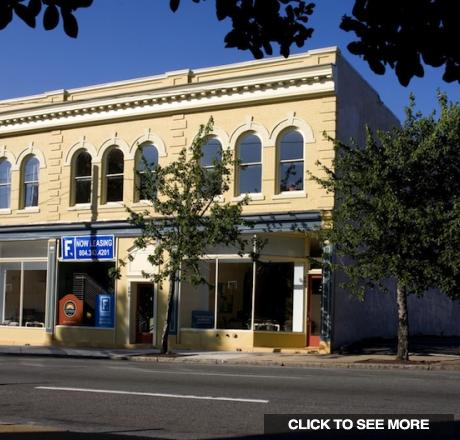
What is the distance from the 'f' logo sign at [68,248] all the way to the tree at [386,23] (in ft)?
77.3

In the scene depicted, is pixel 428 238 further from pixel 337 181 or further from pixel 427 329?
pixel 427 329

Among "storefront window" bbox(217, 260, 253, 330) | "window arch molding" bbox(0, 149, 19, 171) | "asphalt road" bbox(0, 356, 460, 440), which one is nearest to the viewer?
"asphalt road" bbox(0, 356, 460, 440)

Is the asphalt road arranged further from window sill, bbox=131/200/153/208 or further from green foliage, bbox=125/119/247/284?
window sill, bbox=131/200/153/208

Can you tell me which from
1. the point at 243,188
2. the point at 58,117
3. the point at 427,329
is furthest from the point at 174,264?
the point at 427,329

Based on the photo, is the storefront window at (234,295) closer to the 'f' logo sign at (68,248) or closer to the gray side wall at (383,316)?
the gray side wall at (383,316)

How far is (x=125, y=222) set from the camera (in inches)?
1038

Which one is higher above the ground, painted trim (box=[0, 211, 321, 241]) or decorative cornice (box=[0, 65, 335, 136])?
decorative cornice (box=[0, 65, 335, 136])

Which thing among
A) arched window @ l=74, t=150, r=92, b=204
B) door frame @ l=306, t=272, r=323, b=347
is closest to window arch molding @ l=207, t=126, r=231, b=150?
door frame @ l=306, t=272, r=323, b=347

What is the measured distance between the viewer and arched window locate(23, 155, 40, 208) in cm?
2923

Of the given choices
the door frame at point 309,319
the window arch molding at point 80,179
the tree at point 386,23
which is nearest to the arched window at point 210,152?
the door frame at point 309,319

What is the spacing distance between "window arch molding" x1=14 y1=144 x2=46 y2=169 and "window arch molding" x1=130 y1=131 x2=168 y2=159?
392 centimetres

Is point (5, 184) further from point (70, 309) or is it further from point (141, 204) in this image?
point (141, 204)

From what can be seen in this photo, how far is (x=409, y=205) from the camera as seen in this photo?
19859 millimetres

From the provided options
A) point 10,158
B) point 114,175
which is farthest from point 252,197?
point 10,158
